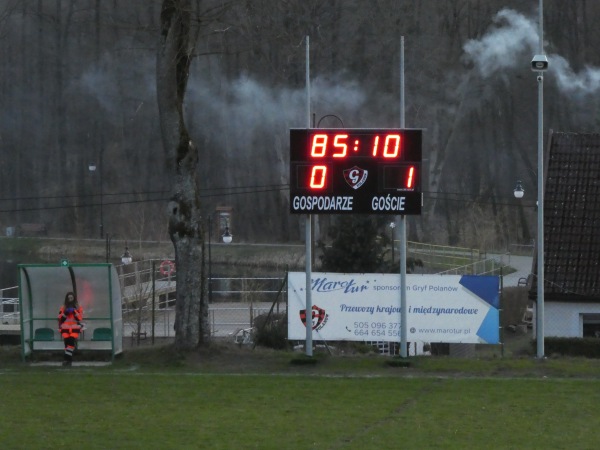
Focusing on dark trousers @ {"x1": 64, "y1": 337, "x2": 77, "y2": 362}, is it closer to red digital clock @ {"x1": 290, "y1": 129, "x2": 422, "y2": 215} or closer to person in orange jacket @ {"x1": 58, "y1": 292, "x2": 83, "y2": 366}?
person in orange jacket @ {"x1": 58, "y1": 292, "x2": 83, "y2": 366}

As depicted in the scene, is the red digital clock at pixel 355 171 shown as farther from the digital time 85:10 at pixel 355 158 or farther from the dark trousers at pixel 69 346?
the dark trousers at pixel 69 346

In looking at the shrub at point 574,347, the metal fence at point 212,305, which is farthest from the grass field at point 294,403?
the metal fence at point 212,305

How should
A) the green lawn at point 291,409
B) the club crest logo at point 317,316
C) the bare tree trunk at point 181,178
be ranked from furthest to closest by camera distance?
the club crest logo at point 317,316, the bare tree trunk at point 181,178, the green lawn at point 291,409

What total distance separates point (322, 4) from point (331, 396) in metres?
33.0

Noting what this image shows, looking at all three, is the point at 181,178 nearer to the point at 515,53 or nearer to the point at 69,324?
the point at 69,324

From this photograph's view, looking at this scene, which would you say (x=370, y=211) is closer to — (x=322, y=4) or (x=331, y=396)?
(x=331, y=396)

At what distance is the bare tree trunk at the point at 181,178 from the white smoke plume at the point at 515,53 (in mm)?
33023

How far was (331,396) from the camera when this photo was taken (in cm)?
1491

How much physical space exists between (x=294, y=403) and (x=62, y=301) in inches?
278

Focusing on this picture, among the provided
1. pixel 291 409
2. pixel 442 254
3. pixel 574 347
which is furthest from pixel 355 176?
pixel 442 254

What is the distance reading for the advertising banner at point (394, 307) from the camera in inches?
765

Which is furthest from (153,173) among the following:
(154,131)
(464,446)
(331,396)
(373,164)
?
(464,446)

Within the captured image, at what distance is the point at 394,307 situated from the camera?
19641 mm

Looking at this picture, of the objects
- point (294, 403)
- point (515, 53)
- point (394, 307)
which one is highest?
point (515, 53)
